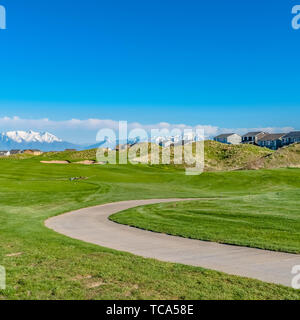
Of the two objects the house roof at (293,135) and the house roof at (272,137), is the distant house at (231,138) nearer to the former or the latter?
the house roof at (272,137)

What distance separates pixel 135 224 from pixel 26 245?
6.96 metres

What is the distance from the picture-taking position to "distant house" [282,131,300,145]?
158550 millimetres

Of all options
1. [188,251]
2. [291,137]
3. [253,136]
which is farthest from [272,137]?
[188,251]

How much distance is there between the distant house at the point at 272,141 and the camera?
16750 cm

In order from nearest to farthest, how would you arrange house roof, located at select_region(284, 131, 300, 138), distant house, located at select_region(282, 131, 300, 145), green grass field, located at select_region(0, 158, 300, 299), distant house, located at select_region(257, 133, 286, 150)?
green grass field, located at select_region(0, 158, 300, 299) < distant house, located at select_region(282, 131, 300, 145) < house roof, located at select_region(284, 131, 300, 138) < distant house, located at select_region(257, 133, 286, 150)

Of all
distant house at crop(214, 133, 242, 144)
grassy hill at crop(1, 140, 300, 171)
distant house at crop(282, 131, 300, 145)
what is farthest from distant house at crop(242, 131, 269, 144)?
grassy hill at crop(1, 140, 300, 171)

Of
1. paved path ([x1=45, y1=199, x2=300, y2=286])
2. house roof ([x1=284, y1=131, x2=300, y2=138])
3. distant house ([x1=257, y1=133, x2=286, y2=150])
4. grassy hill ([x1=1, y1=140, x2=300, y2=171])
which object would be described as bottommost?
paved path ([x1=45, y1=199, x2=300, y2=286])

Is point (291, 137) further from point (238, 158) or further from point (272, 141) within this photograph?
point (238, 158)

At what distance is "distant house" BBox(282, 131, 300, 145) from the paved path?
157m

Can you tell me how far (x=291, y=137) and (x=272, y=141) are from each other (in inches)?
442

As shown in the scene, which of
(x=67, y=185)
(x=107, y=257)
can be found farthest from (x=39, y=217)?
(x=67, y=185)

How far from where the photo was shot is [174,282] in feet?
29.5

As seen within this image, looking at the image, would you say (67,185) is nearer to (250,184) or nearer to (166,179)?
(166,179)

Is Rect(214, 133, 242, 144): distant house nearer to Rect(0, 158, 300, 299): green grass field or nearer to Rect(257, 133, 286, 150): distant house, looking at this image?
Rect(257, 133, 286, 150): distant house
